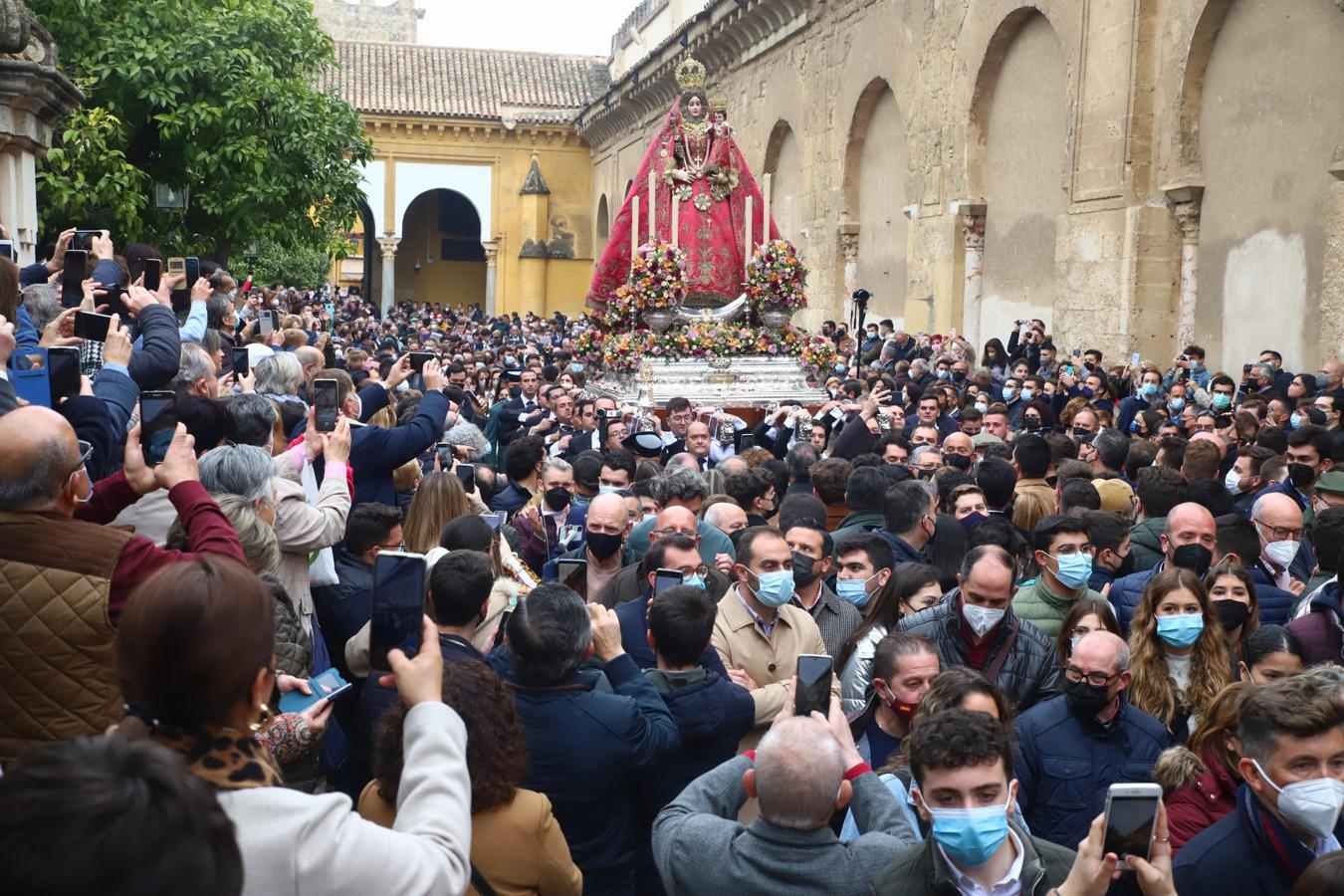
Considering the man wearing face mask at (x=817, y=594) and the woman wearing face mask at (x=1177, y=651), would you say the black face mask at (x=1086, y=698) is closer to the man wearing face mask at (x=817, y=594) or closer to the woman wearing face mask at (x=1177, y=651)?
the woman wearing face mask at (x=1177, y=651)

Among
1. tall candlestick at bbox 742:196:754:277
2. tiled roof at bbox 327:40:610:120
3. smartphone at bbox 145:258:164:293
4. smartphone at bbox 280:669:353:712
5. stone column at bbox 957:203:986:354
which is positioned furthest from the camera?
tiled roof at bbox 327:40:610:120

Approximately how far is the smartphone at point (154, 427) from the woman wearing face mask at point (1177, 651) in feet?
10.1

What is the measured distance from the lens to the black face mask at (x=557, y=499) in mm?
7363

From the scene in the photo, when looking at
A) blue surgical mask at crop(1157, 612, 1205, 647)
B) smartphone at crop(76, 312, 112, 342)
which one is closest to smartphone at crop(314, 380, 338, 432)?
smartphone at crop(76, 312, 112, 342)

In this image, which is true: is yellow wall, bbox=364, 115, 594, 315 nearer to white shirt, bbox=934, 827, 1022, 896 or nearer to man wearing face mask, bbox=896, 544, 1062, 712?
man wearing face mask, bbox=896, 544, 1062, 712

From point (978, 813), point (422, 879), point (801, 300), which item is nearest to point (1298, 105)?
point (801, 300)

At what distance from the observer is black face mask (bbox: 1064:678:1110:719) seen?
4000 mm

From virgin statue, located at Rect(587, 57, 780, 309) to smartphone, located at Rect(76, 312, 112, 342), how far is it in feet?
33.5

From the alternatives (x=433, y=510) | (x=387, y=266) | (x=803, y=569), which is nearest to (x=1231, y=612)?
(x=803, y=569)

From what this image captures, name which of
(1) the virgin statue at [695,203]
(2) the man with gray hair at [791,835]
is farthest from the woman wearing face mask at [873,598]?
(1) the virgin statue at [695,203]

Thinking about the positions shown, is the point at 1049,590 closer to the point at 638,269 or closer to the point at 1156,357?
the point at 638,269

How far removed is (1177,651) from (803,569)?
4.60 ft

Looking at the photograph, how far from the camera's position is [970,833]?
9.75 ft

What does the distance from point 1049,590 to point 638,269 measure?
29.6ft
